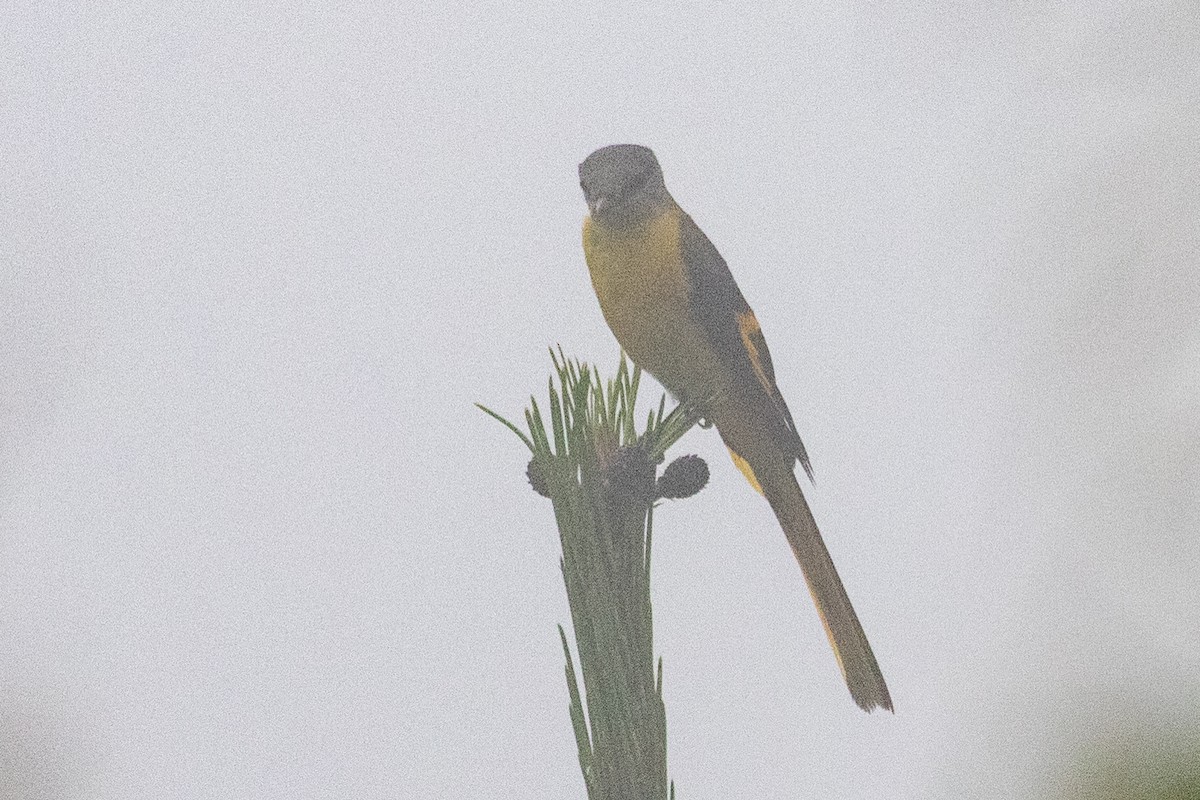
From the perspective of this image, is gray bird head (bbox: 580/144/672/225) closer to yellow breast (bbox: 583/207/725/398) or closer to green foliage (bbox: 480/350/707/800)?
yellow breast (bbox: 583/207/725/398)

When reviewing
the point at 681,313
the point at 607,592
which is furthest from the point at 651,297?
the point at 607,592

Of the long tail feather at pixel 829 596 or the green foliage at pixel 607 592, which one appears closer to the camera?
the green foliage at pixel 607 592

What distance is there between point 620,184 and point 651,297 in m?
0.07

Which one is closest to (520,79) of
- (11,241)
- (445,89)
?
(445,89)

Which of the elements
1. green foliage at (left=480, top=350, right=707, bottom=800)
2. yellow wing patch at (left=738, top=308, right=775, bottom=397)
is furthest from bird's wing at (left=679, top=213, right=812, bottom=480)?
green foliage at (left=480, top=350, right=707, bottom=800)

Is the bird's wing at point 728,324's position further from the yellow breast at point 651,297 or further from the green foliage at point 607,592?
the green foliage at point 607,592

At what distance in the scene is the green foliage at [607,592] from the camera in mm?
397

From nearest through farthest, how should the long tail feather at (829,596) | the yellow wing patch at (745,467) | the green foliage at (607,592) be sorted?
the green foliage at (607,592), the long tail feather at (829,596), the yellow wing patch at (745,467)

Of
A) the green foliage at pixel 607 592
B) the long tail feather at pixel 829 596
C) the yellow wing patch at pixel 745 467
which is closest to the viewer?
the green foliage at pixel 607 592

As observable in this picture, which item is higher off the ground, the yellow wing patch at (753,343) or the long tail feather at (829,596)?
the yellow wing patch at (753,343)

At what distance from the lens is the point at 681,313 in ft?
2.00

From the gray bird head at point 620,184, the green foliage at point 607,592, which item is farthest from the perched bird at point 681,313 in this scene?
the green foliage at point 607,592

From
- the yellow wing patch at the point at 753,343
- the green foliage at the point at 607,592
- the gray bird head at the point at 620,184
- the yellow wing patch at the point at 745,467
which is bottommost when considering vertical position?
the green foliage at the point at 607,592

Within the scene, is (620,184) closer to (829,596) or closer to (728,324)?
(728,324)
